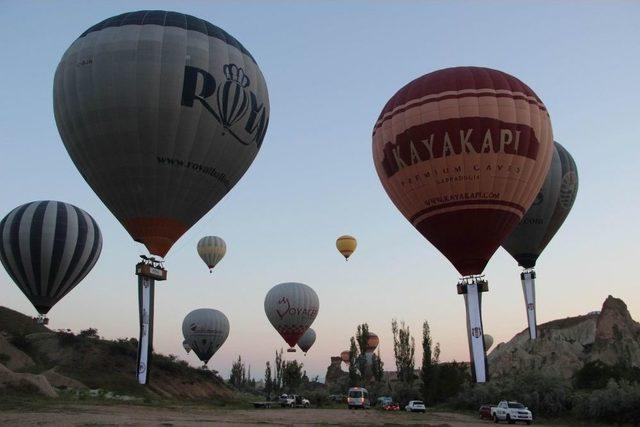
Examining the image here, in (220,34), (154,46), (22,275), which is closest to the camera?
(154,46)

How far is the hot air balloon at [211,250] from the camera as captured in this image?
7206 centimetres

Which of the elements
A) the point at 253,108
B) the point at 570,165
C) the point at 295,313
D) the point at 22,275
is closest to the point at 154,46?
the point at 253,108

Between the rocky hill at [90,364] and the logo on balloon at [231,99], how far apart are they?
24551 millimetres

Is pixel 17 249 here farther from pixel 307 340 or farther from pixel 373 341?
pixel 373 341

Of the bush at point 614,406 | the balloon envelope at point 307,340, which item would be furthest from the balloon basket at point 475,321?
the balloon envelope at point 307,340

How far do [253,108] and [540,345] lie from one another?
60653mm

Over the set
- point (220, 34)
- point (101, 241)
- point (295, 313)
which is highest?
point (220, 34)

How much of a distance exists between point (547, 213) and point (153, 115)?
33.9 m

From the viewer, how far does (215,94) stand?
100 ft

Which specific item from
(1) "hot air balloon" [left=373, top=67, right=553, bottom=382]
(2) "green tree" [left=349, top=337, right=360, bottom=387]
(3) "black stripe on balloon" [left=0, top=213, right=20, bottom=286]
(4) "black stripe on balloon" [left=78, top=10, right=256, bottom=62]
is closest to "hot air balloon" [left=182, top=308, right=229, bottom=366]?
(2) "green tree" [left=349, top=337, right=360, bottom=387]

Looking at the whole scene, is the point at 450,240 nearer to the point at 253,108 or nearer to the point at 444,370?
the point at 253,108

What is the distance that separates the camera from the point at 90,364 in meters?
56.3

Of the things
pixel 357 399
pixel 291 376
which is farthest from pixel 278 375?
pixel 357 399

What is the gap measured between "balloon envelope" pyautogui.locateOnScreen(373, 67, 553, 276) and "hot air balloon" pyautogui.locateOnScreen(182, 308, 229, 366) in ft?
155
